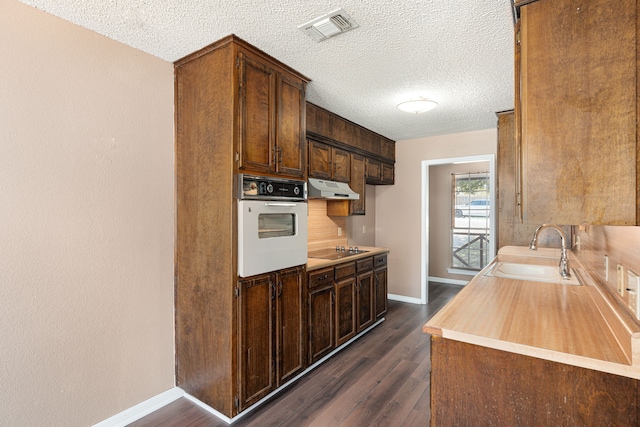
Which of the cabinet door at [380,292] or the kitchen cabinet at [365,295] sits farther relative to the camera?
the cabinet door at [380,292]

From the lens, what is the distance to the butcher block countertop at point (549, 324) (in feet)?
3.45

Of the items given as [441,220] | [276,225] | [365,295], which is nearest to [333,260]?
[365,295]

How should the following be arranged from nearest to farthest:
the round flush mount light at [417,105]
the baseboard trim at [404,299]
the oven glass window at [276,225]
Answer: the oven glass window at [276,225] < the round flush mount light at [417,105] < the baseboard trim at [404,299]

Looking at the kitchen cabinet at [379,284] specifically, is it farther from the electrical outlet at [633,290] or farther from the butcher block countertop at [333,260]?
the electrical outlet at [633,290]

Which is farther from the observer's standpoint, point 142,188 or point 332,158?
point 332,158

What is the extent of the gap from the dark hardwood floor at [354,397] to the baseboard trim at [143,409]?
0.12 ft

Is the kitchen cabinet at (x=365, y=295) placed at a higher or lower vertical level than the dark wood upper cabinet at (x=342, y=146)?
lower

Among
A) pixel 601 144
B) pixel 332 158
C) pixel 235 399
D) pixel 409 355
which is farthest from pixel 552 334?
pixel 332 158

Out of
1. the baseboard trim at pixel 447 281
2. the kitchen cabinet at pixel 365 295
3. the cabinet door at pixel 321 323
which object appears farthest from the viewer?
the baseboard trim at pixel 447 281

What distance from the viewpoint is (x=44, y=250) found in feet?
6.02

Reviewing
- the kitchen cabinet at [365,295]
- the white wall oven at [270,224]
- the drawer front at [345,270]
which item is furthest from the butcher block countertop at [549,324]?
the kitchen cabinet at [365,295]

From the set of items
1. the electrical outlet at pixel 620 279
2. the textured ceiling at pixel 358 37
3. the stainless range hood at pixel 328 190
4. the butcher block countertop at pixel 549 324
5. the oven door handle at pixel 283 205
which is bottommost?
the butcher block countertop at pixel 549 324

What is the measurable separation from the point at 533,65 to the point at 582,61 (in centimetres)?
14

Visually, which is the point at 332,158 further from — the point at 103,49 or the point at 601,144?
the point at 601,144
